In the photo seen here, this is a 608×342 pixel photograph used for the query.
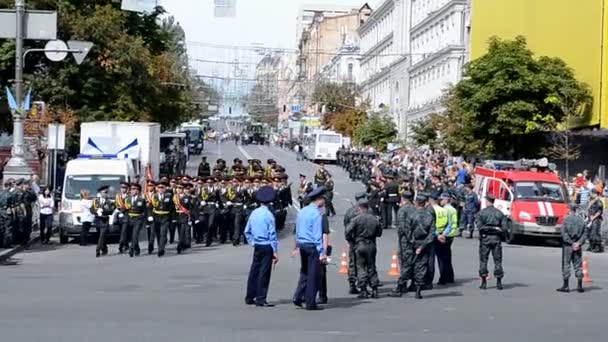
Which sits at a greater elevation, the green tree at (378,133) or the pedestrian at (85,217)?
the green tree at (378,133)

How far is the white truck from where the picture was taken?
30.8 meters

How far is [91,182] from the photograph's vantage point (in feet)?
103

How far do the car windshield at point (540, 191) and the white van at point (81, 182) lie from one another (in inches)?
437

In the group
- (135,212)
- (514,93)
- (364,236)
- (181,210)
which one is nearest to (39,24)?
(181,210)

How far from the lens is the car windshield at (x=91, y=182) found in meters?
31.2

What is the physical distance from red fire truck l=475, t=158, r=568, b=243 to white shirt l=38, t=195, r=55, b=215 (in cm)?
1210

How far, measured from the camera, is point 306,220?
16.7 metres

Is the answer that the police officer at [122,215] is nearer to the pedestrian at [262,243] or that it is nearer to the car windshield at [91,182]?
the car windshield at [91,182]

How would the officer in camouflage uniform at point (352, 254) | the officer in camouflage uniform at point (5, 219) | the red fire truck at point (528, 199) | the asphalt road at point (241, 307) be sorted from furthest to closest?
the red fire truck at point (528, 199)
the officer in camouflage uniform at point (5, 219)
the officer in camouflage uniform at point (352, 254)
the asphalt road at point (241, 307)

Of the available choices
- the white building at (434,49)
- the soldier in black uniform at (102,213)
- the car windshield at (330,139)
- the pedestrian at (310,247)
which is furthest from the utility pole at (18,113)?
the car windshield at (330,139)

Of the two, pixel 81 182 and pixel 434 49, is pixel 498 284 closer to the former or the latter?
pixel 81 182

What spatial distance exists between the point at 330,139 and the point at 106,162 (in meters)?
55.8

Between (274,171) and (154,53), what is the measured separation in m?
20.5

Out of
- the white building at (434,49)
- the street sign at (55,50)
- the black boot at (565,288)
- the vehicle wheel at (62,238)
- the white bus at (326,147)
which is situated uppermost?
the white building at (434,49)
